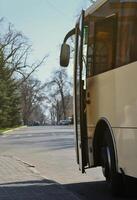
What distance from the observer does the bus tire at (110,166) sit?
1032 centimetres

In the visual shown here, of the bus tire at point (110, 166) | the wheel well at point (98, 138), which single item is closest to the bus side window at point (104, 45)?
the wheel well at point (98, 138)

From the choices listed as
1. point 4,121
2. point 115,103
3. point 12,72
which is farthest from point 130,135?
point 12,72

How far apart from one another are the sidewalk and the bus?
2.61 ft

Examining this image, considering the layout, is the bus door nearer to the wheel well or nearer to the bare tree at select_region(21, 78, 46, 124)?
the wheel well

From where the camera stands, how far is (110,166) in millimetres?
10531

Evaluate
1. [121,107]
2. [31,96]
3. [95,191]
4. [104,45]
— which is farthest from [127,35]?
[31,96]

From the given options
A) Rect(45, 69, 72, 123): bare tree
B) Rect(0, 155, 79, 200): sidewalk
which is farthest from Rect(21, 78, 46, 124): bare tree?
Rect(0, 155, 79, 200): sidewalk

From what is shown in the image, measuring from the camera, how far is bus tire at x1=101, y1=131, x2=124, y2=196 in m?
10.3

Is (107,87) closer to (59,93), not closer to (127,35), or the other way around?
(127,35)

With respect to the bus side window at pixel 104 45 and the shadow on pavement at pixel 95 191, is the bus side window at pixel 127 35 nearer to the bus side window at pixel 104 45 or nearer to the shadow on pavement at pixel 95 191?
the bus side window at pixel 104 45

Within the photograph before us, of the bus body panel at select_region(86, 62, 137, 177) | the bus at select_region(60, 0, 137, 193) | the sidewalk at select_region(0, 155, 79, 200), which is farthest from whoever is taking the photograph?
the sidewalk at select_region(0, 155, 79, 200)

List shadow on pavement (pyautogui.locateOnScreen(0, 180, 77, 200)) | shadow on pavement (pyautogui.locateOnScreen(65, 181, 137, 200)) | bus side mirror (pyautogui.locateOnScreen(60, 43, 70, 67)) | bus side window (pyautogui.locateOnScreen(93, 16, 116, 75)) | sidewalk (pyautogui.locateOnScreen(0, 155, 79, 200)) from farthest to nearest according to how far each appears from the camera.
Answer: bus side mirror (pyautogui.locateOnScreen(60, 43, 70, 67)) < shadow on pavement (pyautogui.locateOnScreen(65, 181, 137, 200)) < sidewalk (pyautogui.locateOnScreen(0, 155, 79, 200)) < shadow on pavement (pyautogui.locateOnScreen(0, 180, 77, 200)) < bus side window (pyautogui.locateOnScreen(93, 16, 116, 75))

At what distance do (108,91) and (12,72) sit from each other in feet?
263

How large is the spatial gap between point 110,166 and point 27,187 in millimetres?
2358
